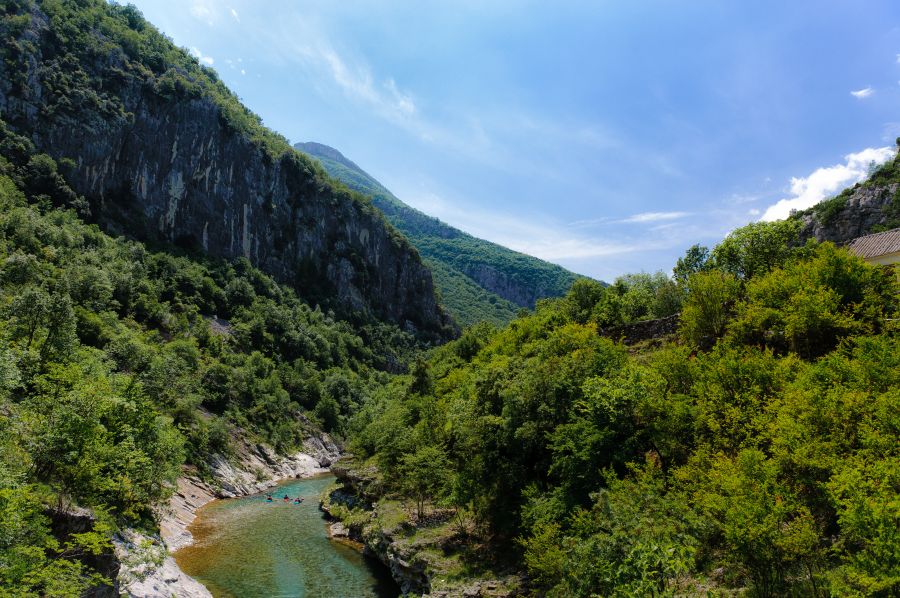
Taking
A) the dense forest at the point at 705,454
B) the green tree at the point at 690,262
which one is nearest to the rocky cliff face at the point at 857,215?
the green tree at the point at 690,262

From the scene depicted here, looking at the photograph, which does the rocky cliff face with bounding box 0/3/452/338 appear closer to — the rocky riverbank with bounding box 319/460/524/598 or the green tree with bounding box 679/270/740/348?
the rocky riverbank with bounding box 319/460/524/598

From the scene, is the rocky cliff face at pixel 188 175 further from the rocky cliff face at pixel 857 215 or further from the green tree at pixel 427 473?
the rocky cliff face at pixel 857 215

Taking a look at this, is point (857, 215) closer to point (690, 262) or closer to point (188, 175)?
point (690, 262)

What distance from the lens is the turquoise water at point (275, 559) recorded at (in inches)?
1191

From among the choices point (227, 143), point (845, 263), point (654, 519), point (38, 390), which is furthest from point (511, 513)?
point (227, 143)

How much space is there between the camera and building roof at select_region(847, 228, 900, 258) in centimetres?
3728

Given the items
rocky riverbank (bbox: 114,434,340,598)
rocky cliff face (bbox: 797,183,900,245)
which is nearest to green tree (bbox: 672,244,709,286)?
rocky cliff face (bbox: 797,183,900,245)

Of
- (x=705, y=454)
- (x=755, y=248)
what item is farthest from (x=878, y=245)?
(x=705, y=454)

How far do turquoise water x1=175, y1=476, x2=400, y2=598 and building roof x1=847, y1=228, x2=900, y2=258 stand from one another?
4430cm

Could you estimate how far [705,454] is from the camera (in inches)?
714

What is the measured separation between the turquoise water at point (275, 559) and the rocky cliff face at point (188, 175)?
9038cm

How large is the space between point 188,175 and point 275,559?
119 metres

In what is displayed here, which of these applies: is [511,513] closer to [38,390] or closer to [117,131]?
[38,390]

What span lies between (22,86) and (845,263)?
13555 cm
